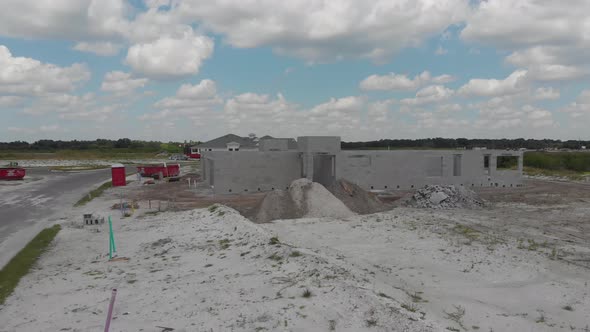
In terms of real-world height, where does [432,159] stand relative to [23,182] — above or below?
above

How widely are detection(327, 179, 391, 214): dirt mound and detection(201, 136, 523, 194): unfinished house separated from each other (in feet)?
16.4

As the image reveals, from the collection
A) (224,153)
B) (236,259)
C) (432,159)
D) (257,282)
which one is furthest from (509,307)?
(432,159)

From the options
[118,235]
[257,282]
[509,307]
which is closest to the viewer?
[509,307]

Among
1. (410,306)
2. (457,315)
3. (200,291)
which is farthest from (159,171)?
(457,315)

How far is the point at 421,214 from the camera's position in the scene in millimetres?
20000

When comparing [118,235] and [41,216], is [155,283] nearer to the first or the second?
[118,235]

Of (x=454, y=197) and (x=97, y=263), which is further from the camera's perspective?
(x=454, y=197)

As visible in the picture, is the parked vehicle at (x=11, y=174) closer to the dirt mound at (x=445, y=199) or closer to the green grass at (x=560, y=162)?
the dirt mound at (x=445, y=199)

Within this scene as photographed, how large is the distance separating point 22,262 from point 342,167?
20.3 m

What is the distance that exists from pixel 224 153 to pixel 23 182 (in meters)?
23.3

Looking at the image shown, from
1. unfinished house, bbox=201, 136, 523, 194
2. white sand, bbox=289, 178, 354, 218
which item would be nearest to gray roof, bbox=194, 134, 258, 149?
unfinished house, bbox=201, 136, 523, 194

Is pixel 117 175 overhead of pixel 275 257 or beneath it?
overhead

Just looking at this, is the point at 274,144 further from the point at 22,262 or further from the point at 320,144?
the point at 22,262

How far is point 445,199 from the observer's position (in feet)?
73.4
